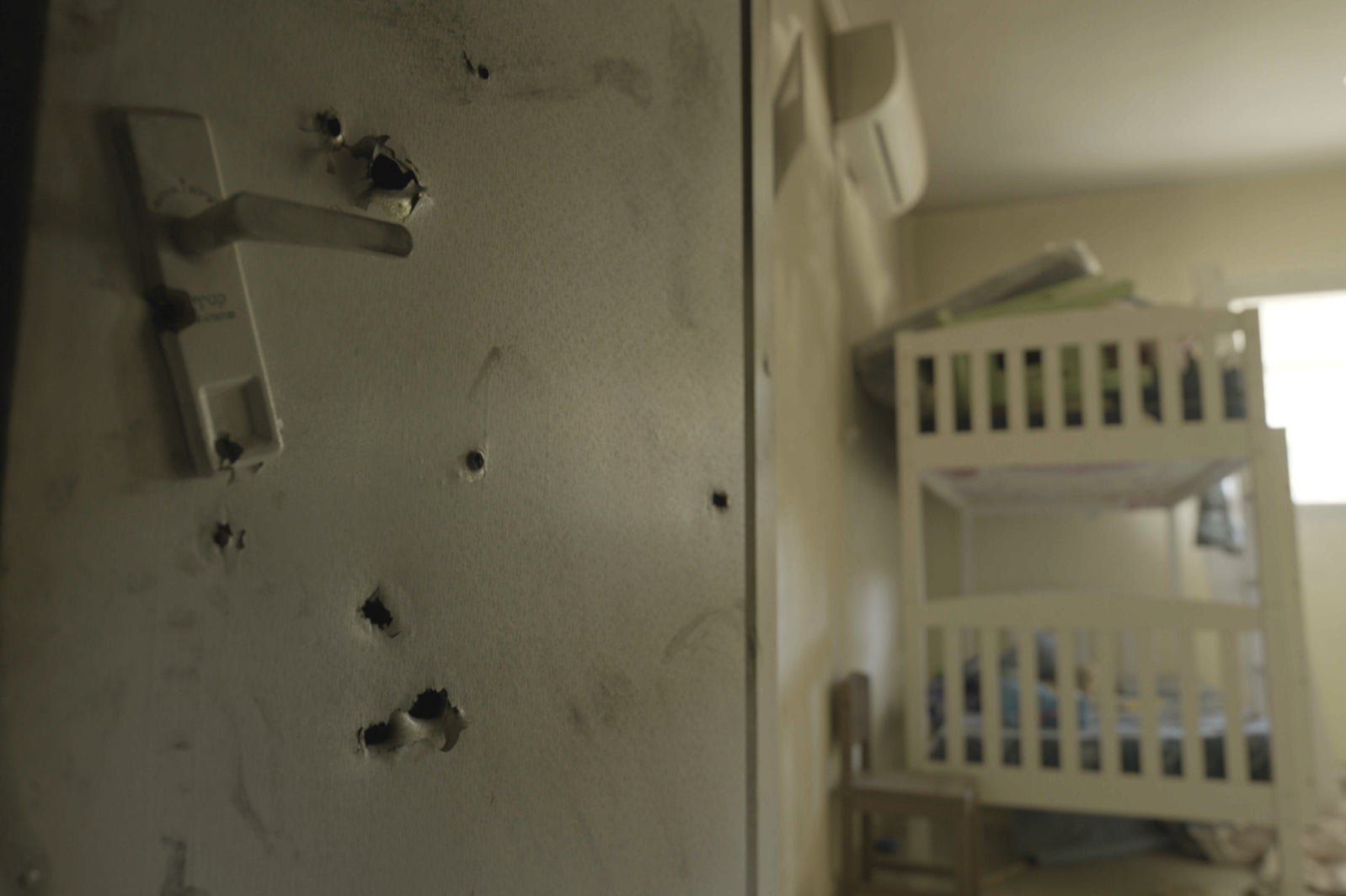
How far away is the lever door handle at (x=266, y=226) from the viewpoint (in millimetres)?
306

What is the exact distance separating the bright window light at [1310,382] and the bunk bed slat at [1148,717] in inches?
78.5

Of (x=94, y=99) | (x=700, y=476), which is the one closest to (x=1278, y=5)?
(x=700, y=476)

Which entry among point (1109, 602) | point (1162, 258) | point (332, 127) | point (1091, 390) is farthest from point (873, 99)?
point (332, 127)

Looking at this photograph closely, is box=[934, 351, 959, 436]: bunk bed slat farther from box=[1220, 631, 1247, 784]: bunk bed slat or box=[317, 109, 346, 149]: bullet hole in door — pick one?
box=[317, 109, 346, 149]: bullet hole in door

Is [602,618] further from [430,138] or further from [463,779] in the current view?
[430,138]

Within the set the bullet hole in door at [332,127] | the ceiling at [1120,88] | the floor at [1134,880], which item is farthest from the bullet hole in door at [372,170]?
the ceiling at [1120,88]

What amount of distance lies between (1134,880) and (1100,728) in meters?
0.47

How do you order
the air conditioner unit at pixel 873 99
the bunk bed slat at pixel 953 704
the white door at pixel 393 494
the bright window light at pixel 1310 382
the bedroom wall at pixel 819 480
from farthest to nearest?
1. the bright window light at pixel 1310 382
2. the air conditioner unit at pixel 873 99
3. the bunk bed slat at pixel 953 704
4. the bedroom wall at pixel 819 480
5. the white door at pixel 393 494

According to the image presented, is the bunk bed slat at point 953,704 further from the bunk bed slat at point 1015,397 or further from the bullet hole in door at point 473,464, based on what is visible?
the bullet hole in door at point 473,464

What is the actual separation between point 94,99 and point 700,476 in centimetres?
42

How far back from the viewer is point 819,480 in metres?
2.11

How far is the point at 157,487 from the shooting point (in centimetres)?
30

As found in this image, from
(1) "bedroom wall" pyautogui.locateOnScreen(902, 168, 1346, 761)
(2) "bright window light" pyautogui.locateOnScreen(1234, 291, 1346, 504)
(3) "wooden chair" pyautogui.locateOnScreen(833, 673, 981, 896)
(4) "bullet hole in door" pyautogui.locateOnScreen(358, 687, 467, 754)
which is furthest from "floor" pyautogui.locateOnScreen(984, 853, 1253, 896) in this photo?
(4) "bullet hole in door" pyautogui.locateOnScreen(358, 687, 467, 754)

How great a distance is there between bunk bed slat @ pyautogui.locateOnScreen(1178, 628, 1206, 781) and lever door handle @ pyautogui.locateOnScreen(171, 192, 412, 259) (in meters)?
2.05
